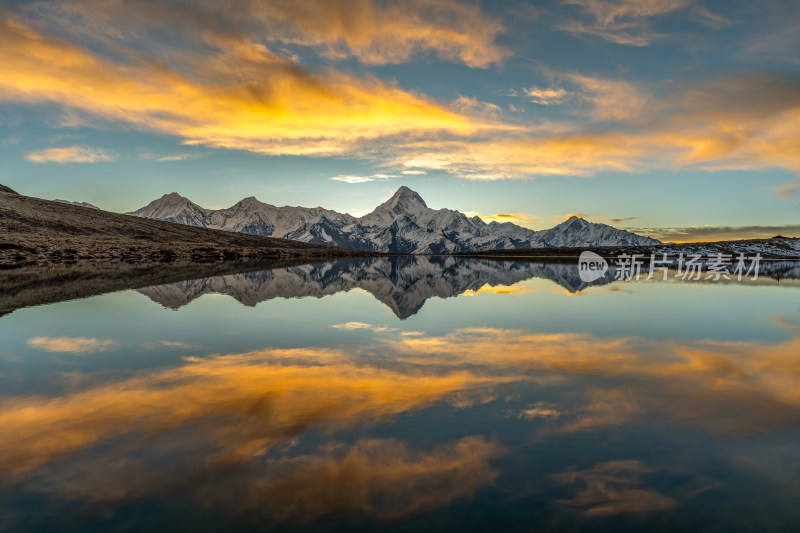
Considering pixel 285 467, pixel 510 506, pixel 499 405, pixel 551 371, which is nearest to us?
pixel 510 506

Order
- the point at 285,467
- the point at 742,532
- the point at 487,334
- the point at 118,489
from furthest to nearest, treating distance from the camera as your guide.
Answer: the point at 487,334
the point at 285,467
the point at 118,489
the point at 742,532

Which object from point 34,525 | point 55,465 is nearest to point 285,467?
point 34,525

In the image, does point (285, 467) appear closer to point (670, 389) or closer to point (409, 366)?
point (409, 366)

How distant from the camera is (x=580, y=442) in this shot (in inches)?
364

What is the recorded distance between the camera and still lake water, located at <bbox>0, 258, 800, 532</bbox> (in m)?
6.82

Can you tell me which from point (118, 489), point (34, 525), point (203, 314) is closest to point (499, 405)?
point (118, 489)

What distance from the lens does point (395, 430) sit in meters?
9.73

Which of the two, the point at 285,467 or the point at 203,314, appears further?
the point at 203,314

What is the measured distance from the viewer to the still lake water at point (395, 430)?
6.82 metres

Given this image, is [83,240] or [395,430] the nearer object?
[395,430]

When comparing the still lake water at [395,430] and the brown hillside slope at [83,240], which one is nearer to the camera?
the still lake water at [395,430]

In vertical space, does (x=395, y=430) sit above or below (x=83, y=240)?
below

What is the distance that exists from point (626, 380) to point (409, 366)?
7585mm

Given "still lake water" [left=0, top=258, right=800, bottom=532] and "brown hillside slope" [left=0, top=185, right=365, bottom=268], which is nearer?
"still lake water" [left=0, top=258, right=800, bottom=532]
